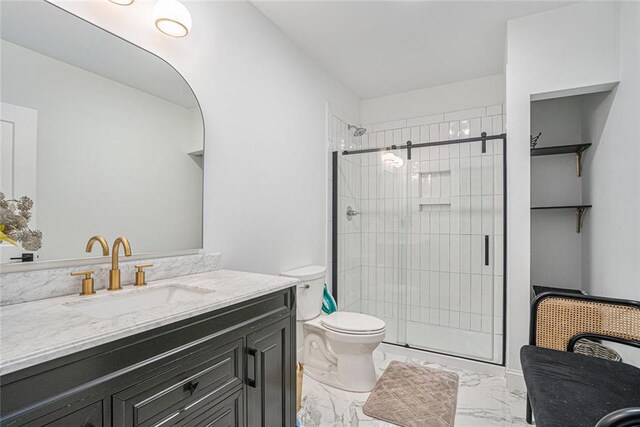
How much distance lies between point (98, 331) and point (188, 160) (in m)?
1.01

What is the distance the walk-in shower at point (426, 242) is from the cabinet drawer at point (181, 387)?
1.85 m

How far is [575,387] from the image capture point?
117 centimetres

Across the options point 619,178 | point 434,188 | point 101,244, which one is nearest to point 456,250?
point 434,188

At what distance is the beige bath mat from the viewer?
179 cm

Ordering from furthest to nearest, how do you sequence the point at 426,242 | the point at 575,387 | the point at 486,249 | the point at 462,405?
the point at 426,242, the point at 486,249, the point at 462,405, the point at 575,387

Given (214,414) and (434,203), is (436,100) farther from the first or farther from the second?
(214,414)

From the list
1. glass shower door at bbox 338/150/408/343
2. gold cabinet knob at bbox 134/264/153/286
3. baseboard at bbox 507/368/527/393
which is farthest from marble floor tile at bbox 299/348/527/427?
gold cabinet knob at bbox 134/264/153/286

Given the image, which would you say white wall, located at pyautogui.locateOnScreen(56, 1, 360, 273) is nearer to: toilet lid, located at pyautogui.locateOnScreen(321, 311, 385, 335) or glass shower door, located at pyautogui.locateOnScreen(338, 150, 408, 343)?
glass shower door, located at pyautogui.locateOnScreen(338, 150, 408, 343)

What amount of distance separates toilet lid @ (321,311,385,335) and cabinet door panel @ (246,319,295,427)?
25.7 inches

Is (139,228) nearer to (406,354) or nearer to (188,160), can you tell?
(188,160)

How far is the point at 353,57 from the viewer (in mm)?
2662

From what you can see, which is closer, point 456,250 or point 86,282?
point 86,282

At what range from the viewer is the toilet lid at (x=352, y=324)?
2010 millimetres

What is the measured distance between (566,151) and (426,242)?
1269 mm
